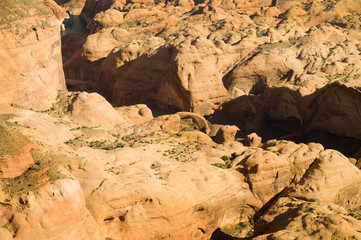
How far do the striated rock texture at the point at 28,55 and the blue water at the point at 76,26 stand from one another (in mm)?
52366

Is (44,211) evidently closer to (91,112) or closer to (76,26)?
(91,112)

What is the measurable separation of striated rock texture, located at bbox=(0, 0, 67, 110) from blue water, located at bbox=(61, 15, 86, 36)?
172ft

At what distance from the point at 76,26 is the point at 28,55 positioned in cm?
→ 6173

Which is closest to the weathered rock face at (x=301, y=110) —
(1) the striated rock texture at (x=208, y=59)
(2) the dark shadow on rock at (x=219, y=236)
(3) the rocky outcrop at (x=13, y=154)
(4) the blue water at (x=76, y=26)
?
(1) the striated rock texture at (x=208, y=59)

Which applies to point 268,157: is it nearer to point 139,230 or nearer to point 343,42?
point 139,230

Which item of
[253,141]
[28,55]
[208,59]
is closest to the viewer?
[28,55]

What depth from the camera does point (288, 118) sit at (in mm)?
46969

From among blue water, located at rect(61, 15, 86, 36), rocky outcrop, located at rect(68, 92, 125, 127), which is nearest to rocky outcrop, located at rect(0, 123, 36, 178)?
rocky outcrop, located at rect(68, 92, 125, 127)

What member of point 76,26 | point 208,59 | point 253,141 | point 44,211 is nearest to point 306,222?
point 44,211

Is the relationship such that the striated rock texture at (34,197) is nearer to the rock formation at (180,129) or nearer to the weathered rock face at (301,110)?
the rock formation at (180,129)

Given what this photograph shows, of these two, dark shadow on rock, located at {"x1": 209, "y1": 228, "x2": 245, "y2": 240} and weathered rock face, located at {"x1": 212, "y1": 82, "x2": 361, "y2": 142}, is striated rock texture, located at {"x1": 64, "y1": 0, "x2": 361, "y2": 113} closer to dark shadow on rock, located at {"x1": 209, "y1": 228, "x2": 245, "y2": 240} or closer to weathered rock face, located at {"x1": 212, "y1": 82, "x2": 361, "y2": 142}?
weathered rock face, located at {"x1": 212, "y1": 82, "x2": 361, "y2": 142}

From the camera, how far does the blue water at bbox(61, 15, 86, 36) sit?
3691 inches

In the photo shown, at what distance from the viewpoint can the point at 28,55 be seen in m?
39.1

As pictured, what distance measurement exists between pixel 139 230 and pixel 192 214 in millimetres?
3561
